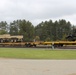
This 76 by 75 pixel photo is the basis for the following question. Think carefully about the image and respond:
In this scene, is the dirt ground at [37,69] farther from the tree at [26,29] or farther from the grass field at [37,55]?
the tree at [26,29]

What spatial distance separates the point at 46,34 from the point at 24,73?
117151 millimetres

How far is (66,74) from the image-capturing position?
15.0 m

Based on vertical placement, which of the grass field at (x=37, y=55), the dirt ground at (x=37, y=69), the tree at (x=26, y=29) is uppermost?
the tree at (x=26, y=29)

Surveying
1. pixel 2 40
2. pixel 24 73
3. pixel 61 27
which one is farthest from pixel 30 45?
pixel 61 27

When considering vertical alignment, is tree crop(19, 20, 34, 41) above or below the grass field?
above

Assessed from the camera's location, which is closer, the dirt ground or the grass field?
the dirt ground

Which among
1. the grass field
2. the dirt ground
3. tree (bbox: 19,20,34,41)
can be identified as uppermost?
tree (bbox: 19,20,34,41)

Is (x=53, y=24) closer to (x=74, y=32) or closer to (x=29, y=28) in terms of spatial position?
(x=29, y=28)

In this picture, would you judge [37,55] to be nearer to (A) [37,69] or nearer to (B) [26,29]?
(A) [37,69]

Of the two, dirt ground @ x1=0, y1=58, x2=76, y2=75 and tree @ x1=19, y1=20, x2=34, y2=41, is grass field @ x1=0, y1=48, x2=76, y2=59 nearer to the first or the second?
dirt ground @ x1=0, y1=58, x2=76, y2=75

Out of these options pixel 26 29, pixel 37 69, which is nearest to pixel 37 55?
pixel 37 69

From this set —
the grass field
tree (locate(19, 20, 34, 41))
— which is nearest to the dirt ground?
the grass field

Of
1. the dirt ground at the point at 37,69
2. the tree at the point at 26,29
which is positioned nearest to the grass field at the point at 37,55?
the dirt ground at the point at 37,69

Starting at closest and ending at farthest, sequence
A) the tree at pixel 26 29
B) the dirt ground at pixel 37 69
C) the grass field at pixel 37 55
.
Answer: the dirt ground at pixel 37 69
the grass field at pixel 37 55
the tree at pixel 26 29
